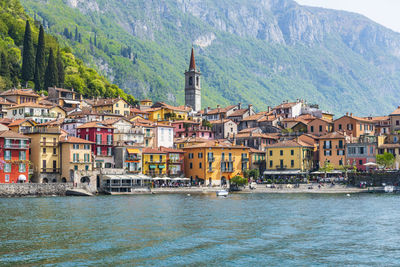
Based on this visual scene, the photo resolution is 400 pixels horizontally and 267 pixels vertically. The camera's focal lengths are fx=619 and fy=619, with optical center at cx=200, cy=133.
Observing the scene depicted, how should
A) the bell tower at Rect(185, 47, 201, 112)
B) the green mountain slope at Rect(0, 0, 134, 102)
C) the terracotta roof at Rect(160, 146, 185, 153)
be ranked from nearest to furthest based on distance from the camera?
the terracotta roof at Rect(160, 146, 185, 153) → the green mountain slope at Rect(0, 0, 134, 102) → the bell tower at Rect(185, 47, 201, 112)

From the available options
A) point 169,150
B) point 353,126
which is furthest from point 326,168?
point 169,150

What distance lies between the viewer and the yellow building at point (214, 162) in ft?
337

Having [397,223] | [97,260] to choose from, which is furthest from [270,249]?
[397,223]

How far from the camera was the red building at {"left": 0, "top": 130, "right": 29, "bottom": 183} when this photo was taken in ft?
272

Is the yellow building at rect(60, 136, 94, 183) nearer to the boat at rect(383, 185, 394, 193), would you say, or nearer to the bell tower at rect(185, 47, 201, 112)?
the boat at rect(383, 185, 394, 193)

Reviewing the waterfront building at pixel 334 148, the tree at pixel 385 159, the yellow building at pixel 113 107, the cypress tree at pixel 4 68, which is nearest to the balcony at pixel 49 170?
the yellow building at pixel 113 107

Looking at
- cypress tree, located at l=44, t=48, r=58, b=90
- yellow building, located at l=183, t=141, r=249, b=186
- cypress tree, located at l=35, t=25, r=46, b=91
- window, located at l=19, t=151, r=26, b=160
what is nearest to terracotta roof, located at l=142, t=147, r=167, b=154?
yellow building, located at l=183, t=141, r=249, b=186

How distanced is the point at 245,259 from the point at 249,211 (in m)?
24.6

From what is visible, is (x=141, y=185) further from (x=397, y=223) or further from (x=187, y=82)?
(x=187, y=82)

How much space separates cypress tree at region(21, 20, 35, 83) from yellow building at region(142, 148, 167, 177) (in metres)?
47.1

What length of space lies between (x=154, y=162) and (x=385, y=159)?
120 feet

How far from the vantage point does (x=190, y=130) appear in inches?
4882

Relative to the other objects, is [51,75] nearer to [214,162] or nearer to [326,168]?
[214,162]

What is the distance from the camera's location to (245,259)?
34094 millimetres
